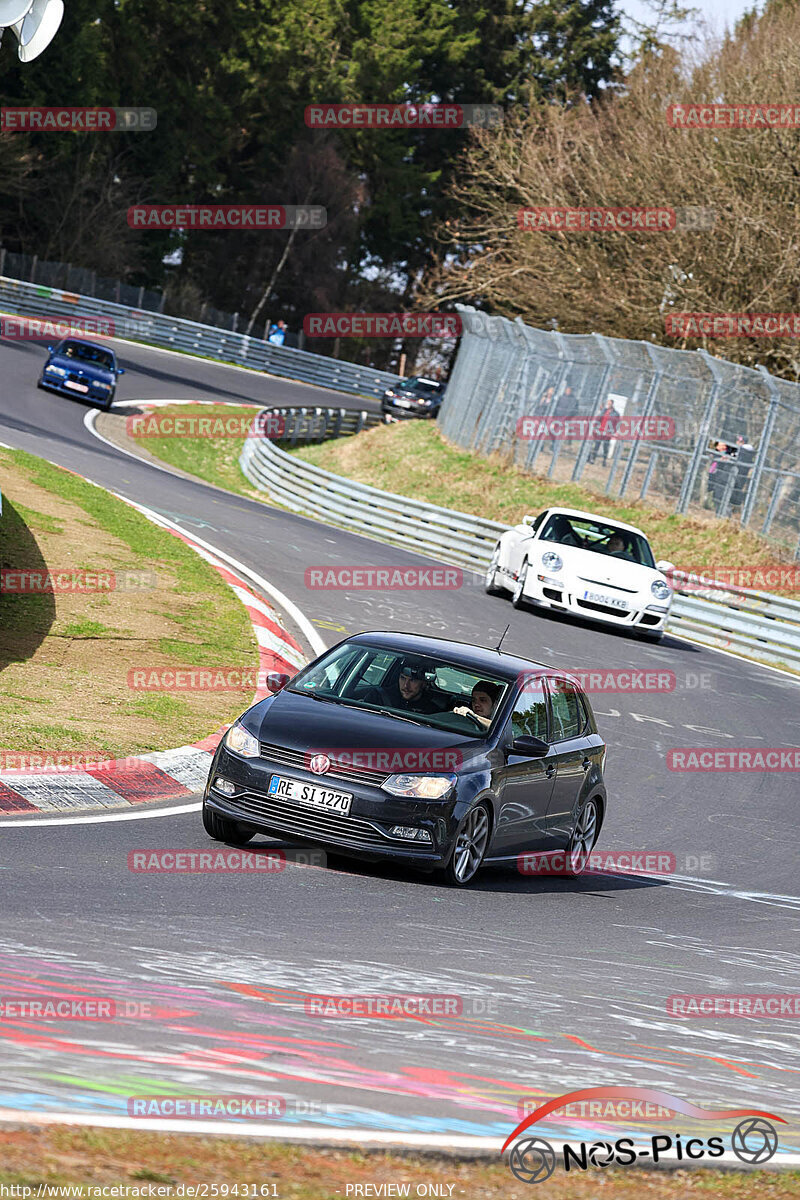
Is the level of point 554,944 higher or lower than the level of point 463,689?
lower

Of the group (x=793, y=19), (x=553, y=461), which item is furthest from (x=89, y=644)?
(x=793, y=19)

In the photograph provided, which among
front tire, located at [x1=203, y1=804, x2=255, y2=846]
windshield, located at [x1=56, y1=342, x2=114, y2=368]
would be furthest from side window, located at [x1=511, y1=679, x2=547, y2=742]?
windshield, located at [x1=56, y1=342, x2=114, y2=368]

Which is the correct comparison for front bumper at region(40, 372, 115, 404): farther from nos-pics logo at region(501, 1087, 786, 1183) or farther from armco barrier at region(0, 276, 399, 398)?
nos-pics logo at region(501, 1087, 786, 1183)

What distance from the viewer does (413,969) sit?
7113 mm

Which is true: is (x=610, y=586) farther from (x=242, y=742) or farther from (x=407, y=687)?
(x=242, y=742)

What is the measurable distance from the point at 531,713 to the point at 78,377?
101ft

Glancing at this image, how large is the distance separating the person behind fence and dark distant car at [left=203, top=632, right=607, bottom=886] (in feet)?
72.3

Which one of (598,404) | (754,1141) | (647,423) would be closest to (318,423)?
(598,404)

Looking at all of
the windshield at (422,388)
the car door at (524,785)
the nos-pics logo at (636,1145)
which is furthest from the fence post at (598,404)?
the nos-pics logo at (636,1145)

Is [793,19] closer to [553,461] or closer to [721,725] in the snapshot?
[553,461]

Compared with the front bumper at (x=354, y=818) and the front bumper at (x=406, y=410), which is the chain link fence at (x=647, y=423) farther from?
the front bumper at (x=354, y=818)

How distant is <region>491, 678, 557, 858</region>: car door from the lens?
984 cm

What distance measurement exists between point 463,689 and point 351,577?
510 inches

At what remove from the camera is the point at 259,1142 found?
4.43 m
